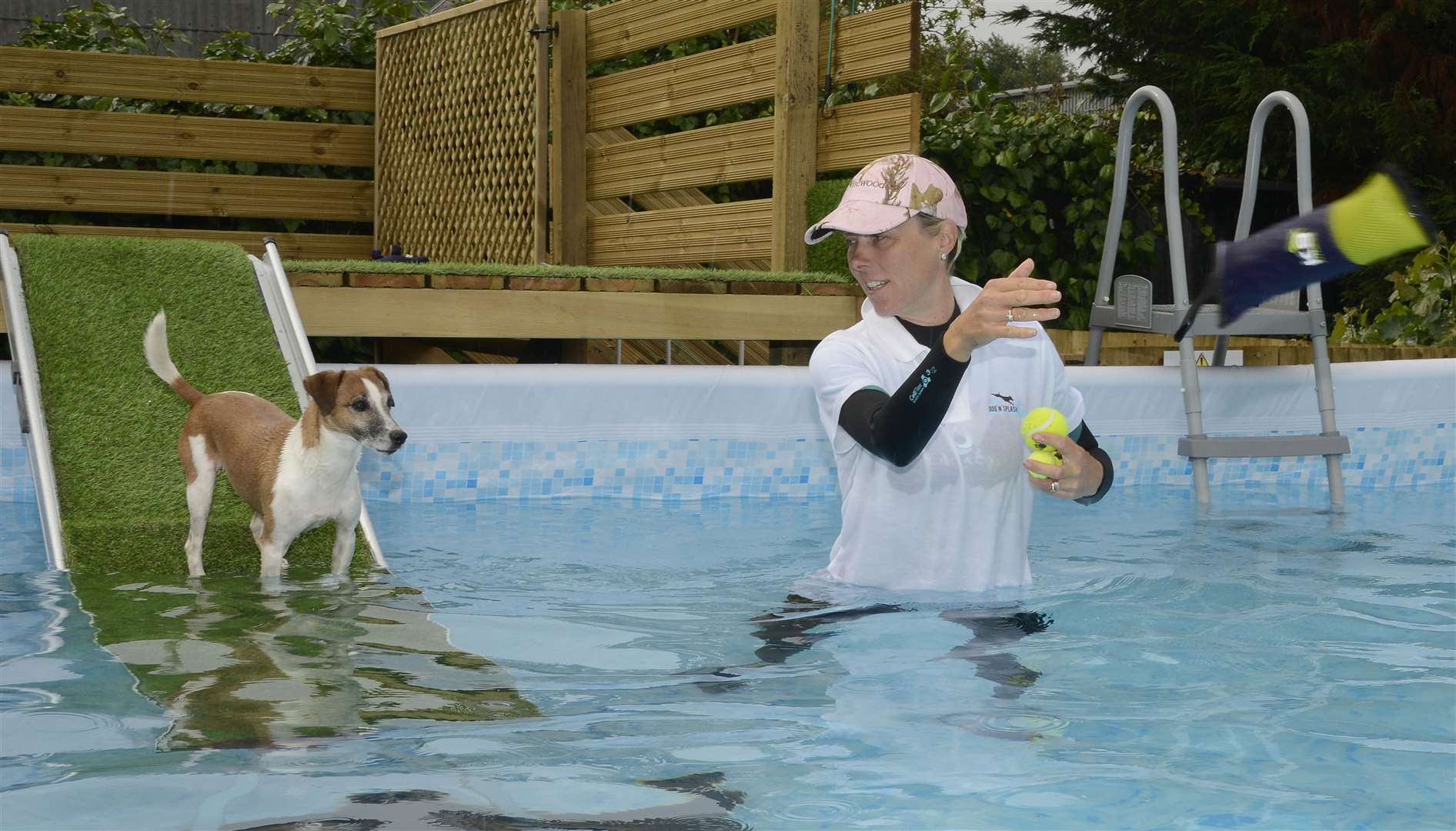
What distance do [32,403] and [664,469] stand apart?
8.02 feet

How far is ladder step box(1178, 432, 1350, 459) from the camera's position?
18.8ft

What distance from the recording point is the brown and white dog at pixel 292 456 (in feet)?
13.3

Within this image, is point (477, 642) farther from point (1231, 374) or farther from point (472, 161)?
point (472, 161)

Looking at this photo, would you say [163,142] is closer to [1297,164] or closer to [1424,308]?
[1297,164]

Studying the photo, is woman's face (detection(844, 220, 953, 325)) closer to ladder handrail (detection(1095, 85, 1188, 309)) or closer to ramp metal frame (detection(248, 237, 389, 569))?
ramp metal frame (detection(248, 237, 389, 569))

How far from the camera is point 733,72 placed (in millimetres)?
8656

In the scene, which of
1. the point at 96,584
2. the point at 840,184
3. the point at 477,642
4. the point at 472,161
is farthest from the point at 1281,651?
the point at 472,161

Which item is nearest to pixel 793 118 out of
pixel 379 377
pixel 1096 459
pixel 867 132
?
pixel 867 132

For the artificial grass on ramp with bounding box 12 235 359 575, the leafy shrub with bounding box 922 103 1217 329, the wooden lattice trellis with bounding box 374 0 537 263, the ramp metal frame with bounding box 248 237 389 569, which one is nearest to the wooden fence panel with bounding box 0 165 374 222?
the wooden lattice trellis with bounding box 374 0 537 263

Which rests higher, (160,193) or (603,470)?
(160,193)

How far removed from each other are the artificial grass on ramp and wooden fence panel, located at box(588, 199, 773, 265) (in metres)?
3.68

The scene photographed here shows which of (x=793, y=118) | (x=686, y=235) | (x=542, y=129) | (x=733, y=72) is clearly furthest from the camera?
(x=542, y=129)

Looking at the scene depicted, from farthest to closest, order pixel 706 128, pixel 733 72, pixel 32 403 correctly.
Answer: pixel 706 128 < pixel 733 72 < pixel 32 403

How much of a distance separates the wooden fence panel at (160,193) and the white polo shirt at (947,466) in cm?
922
